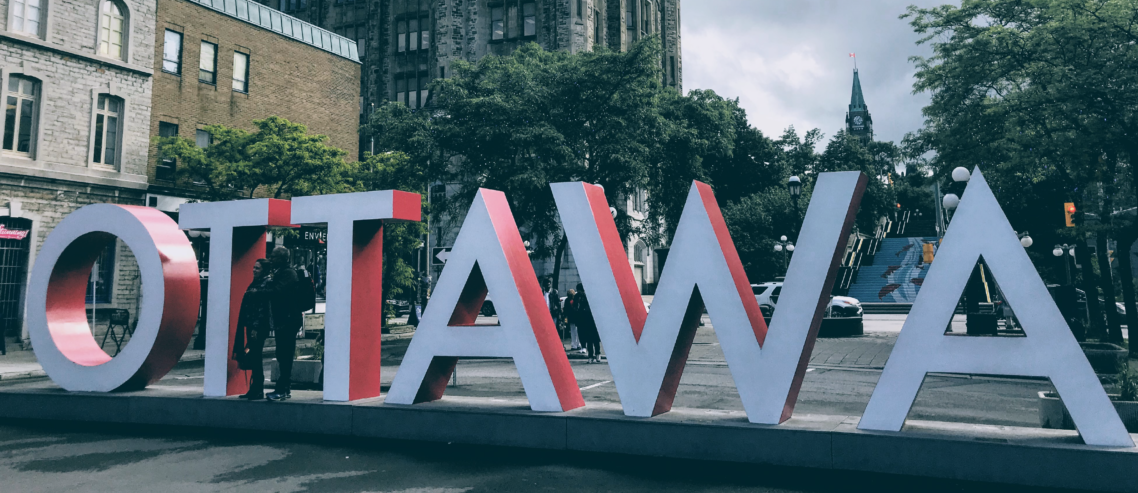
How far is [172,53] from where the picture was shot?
25969 mm

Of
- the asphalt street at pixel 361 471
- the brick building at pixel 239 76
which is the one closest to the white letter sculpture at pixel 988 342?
the asphalt street at pixel 361 471

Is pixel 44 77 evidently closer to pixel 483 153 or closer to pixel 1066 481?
pixel 483 153

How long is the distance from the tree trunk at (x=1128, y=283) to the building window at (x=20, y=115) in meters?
29.6

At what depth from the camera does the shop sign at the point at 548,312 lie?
596cm

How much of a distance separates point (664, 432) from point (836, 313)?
80.6 ft

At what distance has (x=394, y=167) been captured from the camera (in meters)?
25.5

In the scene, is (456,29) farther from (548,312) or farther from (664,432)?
(664,432)

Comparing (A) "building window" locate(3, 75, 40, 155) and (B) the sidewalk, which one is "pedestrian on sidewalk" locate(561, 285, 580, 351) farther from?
(A) "building window" locate(3, 75, 40, 155)

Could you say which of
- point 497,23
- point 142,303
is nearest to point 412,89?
point 497,23

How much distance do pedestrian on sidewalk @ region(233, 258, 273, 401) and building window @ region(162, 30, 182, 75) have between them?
21718 mm

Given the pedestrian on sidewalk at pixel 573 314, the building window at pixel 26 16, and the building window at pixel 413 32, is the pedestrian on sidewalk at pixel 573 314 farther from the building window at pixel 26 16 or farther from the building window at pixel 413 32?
the building window at pixel 413 32

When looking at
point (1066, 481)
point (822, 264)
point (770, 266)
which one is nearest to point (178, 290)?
point (822, 264)

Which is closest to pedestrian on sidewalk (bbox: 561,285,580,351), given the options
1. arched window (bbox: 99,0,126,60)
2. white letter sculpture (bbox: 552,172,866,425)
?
white letter sculpture (bbox: 552,172,866,425)

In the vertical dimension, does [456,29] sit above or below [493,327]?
above
